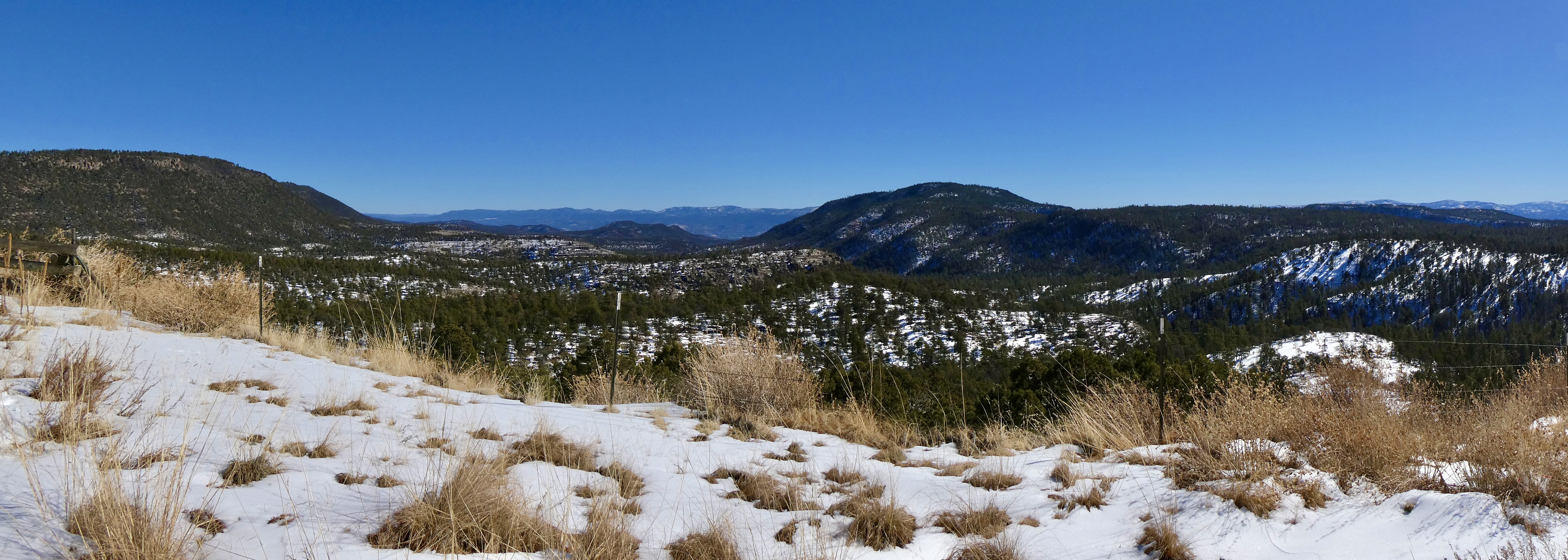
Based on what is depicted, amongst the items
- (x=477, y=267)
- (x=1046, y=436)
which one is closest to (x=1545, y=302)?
(x=1046, y=436)

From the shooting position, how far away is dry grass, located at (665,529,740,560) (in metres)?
2.73

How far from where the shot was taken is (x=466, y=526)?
8.48 feet

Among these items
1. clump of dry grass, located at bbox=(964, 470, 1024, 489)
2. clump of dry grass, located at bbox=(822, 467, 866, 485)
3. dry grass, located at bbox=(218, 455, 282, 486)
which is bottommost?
clump of dry grass, located at bbox=(964, 470, 1024, 489)

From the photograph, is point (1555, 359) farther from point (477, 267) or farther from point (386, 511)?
point (477, 267)

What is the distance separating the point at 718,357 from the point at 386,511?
476 centimetres

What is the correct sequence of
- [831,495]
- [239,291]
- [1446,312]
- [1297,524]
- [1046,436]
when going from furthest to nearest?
[1446,312] → [239,291] → [1046,436] → [831,495] → [1297,524]

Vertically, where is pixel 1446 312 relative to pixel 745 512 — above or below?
below

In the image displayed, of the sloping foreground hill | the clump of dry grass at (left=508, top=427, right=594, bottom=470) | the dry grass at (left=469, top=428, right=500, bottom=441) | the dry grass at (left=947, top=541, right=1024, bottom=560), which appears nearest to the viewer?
the dry grass at (left=947, top=541, right=1024, bottom=560)

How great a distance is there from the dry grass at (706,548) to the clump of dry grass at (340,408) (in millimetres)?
3206

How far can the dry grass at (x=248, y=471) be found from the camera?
2.97 m

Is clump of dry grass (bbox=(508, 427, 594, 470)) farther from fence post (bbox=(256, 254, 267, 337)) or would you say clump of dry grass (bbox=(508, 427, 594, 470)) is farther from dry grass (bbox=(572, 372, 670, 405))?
fence post (bbox=(256, 254, 267, 337))

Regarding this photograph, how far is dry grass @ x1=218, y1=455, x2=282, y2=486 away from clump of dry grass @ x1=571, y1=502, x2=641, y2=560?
5.20ft

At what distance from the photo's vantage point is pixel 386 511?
2818mm


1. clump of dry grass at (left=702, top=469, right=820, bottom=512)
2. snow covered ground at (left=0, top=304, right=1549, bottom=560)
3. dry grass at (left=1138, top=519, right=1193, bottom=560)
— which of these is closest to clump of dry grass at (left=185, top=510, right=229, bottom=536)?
snow covered ground at (left=0, top=304, right=1549, bottom=560)
